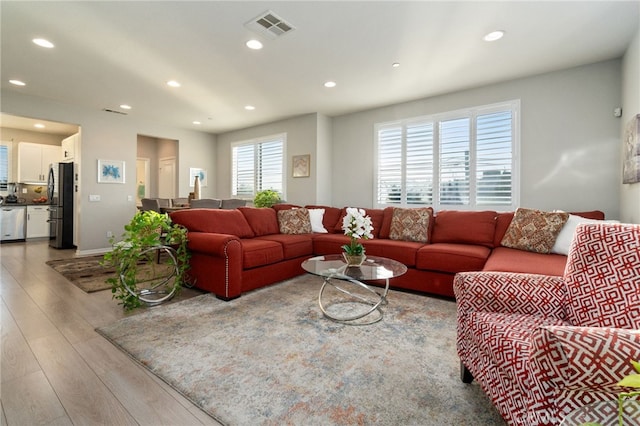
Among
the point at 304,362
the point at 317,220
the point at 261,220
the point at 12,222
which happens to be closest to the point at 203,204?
the point at 261,220

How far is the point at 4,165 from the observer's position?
6945 mm

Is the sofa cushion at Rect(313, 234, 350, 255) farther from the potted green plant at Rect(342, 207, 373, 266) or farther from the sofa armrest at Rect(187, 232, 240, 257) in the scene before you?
the sofa armrest at Rect(187, 232, 240, 257)

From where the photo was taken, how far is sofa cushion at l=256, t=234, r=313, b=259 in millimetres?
3739

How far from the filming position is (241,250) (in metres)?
3.09

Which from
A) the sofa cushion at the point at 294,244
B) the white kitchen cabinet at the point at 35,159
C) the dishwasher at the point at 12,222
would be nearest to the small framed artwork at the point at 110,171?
the dishwasher at the point at 12,222

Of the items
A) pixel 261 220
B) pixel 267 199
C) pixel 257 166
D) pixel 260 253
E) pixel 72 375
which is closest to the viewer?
pixel 72 375

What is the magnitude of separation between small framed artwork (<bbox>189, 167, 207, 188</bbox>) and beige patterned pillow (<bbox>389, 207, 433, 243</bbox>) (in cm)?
505

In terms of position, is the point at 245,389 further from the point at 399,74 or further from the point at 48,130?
the point at 48,130

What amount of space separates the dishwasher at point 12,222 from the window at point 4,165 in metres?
0.84

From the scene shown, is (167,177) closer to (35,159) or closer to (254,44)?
(35,159)

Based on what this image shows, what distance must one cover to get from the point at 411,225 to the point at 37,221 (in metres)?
8.32

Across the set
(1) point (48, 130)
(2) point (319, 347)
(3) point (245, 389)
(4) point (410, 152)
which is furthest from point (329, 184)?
(1) point (48, 130)

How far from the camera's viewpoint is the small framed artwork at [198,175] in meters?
7.05

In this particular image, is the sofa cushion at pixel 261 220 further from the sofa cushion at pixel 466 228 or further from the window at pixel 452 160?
the sofa cushion at pixel 466 228
